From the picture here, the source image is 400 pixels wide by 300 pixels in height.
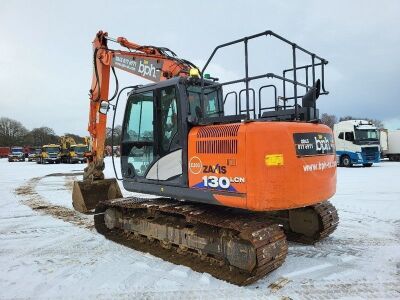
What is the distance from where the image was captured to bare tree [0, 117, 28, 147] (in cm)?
8506

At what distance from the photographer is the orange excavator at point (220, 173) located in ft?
15.2

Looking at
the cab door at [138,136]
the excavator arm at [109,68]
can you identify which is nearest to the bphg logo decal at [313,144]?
the cab door at [138,136]

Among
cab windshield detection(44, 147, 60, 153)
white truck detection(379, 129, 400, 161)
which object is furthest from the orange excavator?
cab windshield detection(44, 147, 60, 153)

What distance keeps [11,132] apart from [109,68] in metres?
93.5

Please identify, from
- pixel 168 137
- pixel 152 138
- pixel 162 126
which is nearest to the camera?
pixel 168 137

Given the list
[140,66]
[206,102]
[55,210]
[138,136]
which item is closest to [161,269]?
[138,136]

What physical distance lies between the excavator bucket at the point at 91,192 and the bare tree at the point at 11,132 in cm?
8376

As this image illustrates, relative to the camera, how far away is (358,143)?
23.8m

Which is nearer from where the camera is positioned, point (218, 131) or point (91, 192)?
point (218, 131)

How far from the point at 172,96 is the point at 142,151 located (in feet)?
3.80

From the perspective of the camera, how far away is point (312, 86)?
5887mm

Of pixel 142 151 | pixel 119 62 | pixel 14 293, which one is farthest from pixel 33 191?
pixel 14 293

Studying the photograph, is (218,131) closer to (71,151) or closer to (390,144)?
(390,144)

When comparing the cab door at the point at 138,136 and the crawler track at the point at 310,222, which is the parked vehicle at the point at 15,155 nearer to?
the cab door at the point at 138,136
